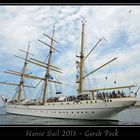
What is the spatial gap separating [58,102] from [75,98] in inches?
97.1

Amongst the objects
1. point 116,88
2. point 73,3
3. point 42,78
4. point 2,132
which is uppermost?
point 42,78

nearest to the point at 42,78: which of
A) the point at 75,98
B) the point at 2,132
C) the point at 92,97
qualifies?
the point at 75,98

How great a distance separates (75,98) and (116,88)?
457 centimetres

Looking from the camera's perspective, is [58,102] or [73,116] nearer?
[73,116]

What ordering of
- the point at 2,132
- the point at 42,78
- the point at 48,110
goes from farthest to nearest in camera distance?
1. the point at 42,78
2. the point at 48,110
3. the point at 2,132

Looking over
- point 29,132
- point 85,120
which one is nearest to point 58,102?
point 85,120

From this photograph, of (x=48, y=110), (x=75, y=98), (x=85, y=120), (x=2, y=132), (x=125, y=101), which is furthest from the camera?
(x=48, y=110)

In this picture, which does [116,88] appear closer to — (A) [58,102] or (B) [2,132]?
(A) [58,102]

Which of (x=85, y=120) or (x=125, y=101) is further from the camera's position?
(x=85, y=120)

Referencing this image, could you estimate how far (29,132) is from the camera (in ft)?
8.59

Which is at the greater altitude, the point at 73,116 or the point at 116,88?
the point at 116,88

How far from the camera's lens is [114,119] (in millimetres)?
20031

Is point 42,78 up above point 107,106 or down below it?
above

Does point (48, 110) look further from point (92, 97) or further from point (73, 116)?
point (92, 97)
